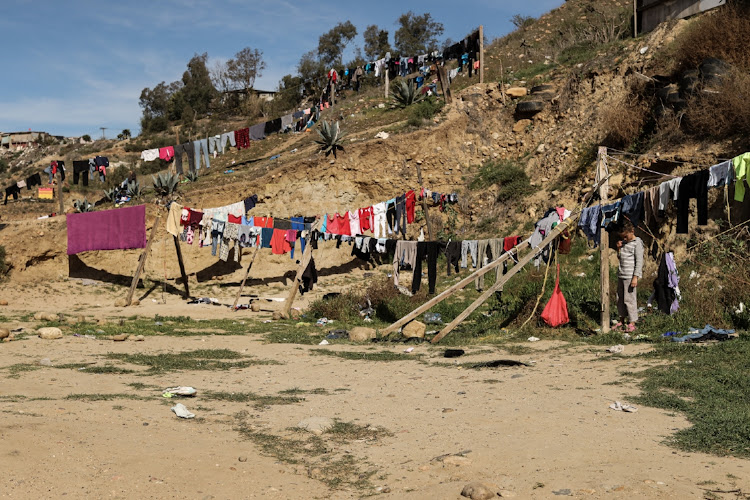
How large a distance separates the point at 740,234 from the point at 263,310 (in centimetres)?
1058

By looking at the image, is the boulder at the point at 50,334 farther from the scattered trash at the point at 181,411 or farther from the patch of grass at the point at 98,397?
the scattered trash at the point at 181,411

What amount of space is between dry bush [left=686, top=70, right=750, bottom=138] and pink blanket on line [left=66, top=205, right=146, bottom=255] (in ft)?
48.3

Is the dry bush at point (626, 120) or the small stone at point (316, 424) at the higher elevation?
the dry bush at point (626, 120)

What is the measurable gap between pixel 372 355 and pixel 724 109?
1047cm

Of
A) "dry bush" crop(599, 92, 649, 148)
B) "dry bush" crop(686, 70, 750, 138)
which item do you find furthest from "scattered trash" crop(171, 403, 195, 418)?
"dry bush" crop(599, 92, 649, 148)

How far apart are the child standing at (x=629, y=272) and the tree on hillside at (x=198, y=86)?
43450mm

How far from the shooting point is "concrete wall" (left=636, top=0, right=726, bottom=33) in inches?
886

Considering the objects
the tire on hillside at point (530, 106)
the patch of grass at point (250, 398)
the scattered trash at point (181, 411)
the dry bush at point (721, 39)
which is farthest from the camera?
the tire on hillside at point (530, 106)

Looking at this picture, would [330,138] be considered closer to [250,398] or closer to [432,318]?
[432,318]

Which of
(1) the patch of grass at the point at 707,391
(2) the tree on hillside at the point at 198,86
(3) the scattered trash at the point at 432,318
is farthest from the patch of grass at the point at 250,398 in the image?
(2) the tree on hillside at the point at 198,86

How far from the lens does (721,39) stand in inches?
709

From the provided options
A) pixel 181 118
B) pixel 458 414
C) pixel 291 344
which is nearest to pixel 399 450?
pixel 458 414

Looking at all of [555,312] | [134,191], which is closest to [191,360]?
[555,312]

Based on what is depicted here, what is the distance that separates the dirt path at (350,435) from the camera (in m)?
4.92
